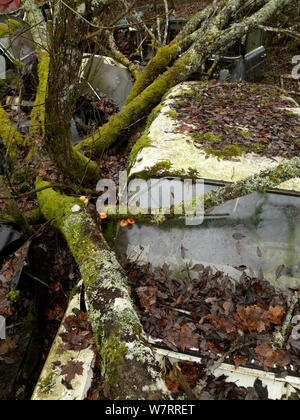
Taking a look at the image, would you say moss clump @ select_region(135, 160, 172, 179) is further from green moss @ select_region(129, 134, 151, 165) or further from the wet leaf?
the wet leaf

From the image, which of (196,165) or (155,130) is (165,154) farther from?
(155,130)

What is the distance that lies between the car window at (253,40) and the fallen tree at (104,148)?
970 millimetres

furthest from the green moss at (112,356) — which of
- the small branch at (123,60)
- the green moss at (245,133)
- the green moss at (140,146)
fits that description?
the small branch at (123,60)

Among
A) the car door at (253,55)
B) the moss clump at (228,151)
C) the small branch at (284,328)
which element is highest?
the car door at (253,55)

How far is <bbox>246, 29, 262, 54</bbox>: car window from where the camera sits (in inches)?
304

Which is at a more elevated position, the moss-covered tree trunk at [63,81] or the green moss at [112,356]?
the moss-covered tree trunk at [63,81]

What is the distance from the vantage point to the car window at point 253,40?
7709 mm

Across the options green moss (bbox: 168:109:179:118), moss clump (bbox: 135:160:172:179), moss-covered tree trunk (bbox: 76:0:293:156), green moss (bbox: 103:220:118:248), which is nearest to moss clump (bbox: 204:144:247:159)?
moss clump (bbox: 135:160:172:179)

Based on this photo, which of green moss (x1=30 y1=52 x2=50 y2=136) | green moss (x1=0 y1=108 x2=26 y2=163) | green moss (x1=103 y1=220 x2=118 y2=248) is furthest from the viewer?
green moss (x1=30 y1=52 x2=50 y2=136)

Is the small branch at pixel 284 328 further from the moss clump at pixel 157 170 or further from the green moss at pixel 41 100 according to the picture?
the green moss at pixel 41 100

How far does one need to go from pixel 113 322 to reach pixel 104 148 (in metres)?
4.31

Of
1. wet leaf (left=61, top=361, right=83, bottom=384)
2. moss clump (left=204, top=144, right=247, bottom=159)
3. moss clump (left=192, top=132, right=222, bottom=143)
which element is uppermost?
moss clump (left=192, top=132, right=222, bottom=143)

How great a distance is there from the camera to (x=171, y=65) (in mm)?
6652

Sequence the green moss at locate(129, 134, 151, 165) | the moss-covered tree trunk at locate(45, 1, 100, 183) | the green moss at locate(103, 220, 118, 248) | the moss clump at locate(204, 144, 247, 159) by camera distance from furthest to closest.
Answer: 1. the green moss at locate(129, 134, 151, 165)
2. the moss clump at locate(204, 144, 247, 159)
3. the green moss at locate(103, 220, 118, 248)
4. the moss-covered tree trunk at locate(45, 1, 100, 183)
